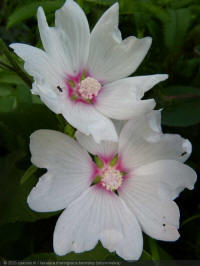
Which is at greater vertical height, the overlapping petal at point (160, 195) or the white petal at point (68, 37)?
the white petal at point (68, 37)

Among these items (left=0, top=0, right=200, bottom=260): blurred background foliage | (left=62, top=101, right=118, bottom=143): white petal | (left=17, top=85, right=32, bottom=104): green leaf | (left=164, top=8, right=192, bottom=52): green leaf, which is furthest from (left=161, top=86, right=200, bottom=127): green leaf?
(left=17, top=85, right=32, bottom=104): green leaf

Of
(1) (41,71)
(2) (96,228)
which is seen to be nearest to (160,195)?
(2) (96,228)

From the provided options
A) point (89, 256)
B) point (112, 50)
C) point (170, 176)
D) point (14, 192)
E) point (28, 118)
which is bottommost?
point (89, 256)

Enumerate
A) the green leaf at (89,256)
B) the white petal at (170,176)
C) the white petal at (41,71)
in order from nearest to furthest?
the white petal at (41,71), the white petal at (170,176), the green leaf at (89,256)

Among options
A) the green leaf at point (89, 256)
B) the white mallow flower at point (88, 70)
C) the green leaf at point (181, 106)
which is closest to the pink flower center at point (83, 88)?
the white mallow flower at point (88, 70)

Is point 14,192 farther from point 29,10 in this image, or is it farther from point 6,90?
point 29,10

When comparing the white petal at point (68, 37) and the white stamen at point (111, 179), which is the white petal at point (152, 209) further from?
the white petal at point (68, 37)

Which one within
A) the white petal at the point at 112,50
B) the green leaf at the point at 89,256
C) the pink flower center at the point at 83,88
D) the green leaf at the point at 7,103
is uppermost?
the white petal at the point at 112,50

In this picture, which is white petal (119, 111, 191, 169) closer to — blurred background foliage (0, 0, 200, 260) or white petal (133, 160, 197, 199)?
white petal (133, 160, 197, 199)

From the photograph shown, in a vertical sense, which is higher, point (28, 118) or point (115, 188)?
point (28, 118)
